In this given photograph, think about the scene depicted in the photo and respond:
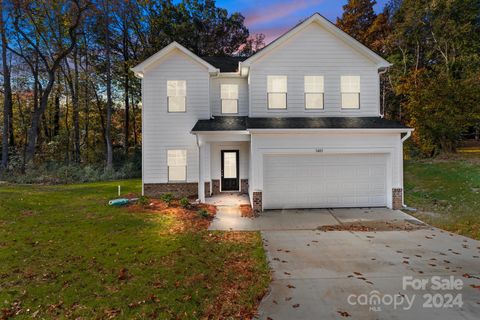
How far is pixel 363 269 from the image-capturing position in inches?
239

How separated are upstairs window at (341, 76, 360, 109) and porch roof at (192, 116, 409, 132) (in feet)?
2.76

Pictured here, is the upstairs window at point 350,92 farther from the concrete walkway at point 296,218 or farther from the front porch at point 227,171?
the front porch at point 227,171

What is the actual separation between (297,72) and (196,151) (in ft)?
20.5

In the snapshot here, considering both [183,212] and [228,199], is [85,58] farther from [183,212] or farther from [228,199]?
[183,212]

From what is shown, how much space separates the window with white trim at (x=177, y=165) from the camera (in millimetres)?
14180

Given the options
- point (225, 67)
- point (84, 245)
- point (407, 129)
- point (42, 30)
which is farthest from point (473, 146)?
point (42, 30)

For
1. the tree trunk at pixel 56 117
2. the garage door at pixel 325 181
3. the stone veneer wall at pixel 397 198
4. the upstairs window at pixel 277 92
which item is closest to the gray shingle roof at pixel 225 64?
the upstairs window at pixel 277 92

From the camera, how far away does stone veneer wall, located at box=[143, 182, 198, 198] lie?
1413 cm

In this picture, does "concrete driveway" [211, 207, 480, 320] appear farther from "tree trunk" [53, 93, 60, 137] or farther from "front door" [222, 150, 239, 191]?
"tree trunk" [53, 93, 60, 137]

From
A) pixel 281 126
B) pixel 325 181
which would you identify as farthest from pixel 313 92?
pixel 325 181

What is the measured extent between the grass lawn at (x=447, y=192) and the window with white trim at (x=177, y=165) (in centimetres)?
1040

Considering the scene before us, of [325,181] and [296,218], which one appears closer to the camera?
[296,218]

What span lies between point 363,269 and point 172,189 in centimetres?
1020

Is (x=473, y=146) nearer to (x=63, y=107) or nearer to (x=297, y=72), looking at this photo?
(x=297, y=72)
